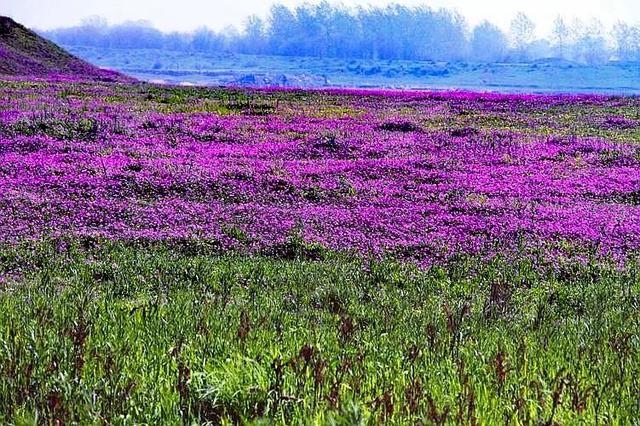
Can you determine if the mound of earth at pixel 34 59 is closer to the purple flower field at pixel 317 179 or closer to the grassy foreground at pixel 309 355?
the purple flower field at pixel 317 179

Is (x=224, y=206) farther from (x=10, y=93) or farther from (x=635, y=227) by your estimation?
(x=10, y=93)

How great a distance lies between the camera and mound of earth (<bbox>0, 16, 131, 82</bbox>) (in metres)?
72.8

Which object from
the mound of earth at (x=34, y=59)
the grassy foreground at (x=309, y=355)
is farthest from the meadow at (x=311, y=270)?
Answer: the mound of earth at (x=34, y=59)

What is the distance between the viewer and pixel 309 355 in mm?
3699

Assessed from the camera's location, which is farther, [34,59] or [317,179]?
[34,59]

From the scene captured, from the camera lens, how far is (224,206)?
17750mm

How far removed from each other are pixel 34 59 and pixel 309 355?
3368 inches

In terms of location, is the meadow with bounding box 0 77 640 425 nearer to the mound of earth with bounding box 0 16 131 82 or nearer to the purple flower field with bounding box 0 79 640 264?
the purple flower field with bounding box 0 79 640 264

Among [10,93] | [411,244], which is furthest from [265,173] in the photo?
[10,93]

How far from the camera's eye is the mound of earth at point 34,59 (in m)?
72.8

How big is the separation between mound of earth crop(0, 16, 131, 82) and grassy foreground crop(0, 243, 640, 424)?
217 ft

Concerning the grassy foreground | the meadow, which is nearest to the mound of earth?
the meadow

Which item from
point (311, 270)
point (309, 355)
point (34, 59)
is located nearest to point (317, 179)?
point (311, 270)

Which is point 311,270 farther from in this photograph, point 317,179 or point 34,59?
point 34,59
